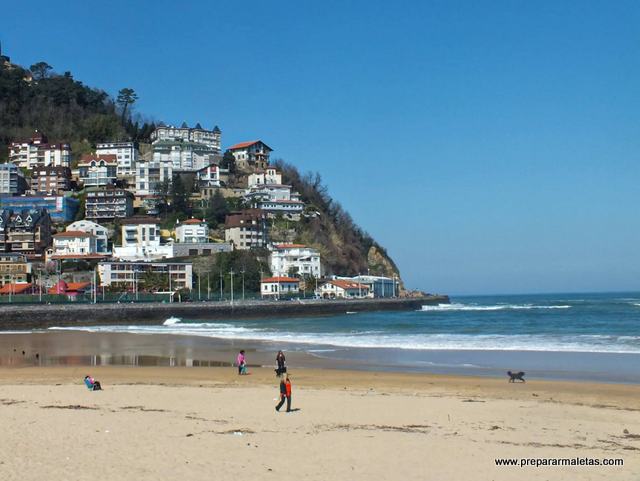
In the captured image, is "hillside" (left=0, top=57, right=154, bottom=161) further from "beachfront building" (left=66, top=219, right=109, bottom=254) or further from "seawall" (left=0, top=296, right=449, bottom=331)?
"seawall" (left=0, top=296, right=449, bottom=331)

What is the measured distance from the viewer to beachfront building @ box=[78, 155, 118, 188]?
109875mm

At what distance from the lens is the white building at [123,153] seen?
114 metres

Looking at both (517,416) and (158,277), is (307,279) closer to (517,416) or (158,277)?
(158,277)

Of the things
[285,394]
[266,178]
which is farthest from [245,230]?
[285,394]

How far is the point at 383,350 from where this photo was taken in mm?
29469

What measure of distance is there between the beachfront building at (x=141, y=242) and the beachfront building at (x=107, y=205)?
702 centimetres

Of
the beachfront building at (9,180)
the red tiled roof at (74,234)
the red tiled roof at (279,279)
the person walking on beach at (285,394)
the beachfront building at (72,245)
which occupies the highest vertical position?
the beachfront building at (9,180)

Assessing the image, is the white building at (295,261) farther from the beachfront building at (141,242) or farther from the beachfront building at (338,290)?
the beachfront building at (141,242)

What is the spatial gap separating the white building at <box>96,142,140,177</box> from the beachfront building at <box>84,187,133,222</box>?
1260cm

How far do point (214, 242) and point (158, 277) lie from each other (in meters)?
14.0

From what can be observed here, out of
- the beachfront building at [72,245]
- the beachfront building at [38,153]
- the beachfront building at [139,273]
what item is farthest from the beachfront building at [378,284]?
the beachfront building at [38,153]

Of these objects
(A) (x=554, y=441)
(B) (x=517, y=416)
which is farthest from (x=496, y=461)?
(B) (x=517, y=416)

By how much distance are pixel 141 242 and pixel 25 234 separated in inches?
661

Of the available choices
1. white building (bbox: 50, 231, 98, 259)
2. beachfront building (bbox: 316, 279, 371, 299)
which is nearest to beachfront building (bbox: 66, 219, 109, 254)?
white building (bbox: 50, 231, 98, 259)
